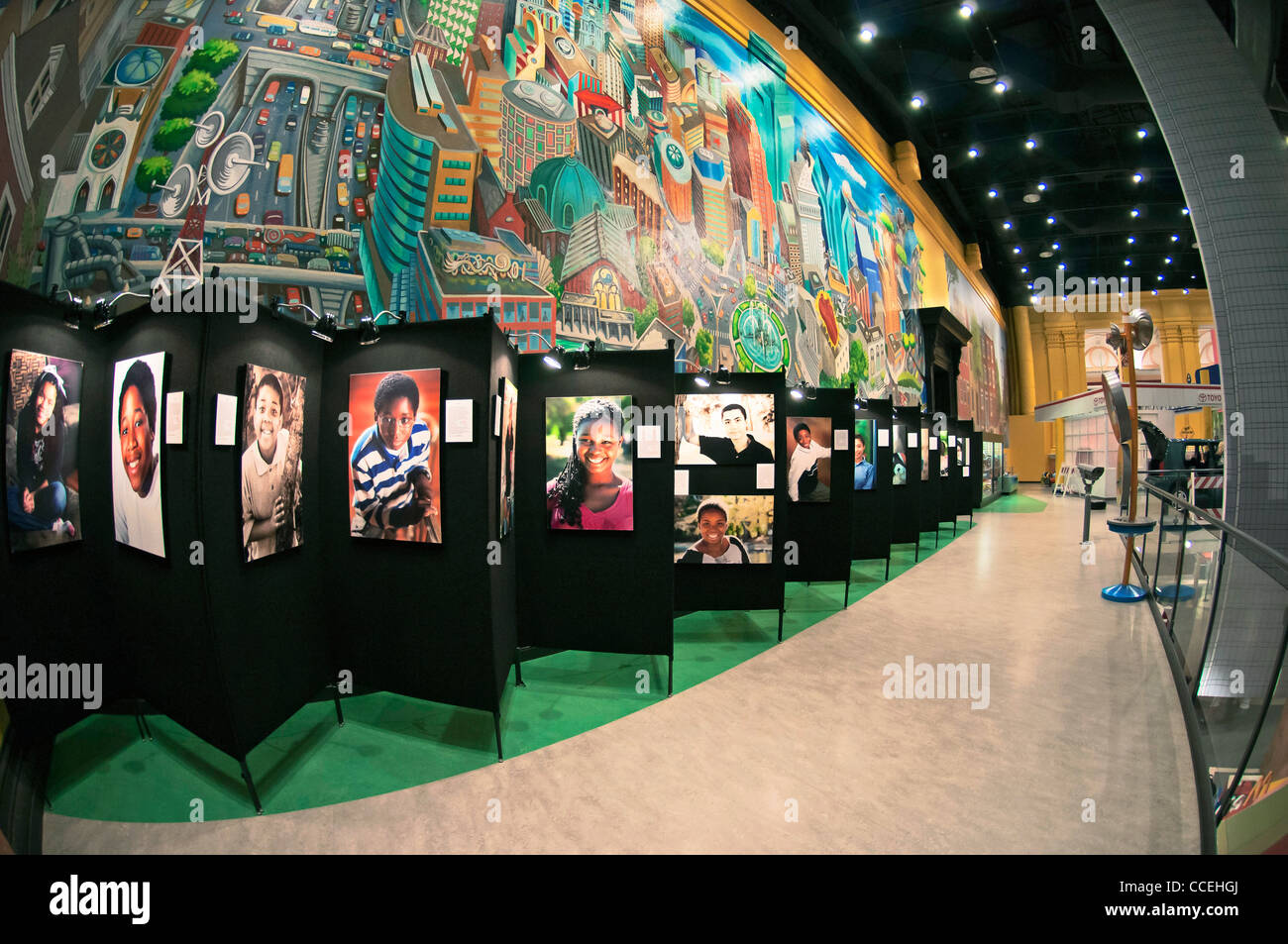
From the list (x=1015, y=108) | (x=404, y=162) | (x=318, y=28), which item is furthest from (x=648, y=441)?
(x=1015, y=108)

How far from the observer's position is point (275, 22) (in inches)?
157

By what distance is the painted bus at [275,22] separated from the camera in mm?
3951

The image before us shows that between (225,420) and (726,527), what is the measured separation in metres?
3.77

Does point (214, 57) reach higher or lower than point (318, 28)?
lower

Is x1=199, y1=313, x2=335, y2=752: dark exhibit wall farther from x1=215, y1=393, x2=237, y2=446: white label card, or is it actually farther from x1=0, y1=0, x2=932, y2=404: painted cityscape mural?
x1=0, y1=0, x2=932, y2=404: painted cityscape mural

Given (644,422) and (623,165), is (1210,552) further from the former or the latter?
(623,165)

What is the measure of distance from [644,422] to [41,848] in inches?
151

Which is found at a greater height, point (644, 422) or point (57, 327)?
point (57, 327)

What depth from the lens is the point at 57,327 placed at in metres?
2.79

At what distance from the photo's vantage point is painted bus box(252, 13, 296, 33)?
3951 millimetres

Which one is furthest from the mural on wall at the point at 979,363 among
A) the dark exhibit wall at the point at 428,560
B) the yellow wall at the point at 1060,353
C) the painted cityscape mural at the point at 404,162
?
the dark exhibit wall at the point at 428,560

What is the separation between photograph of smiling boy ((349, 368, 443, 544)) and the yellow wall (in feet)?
112

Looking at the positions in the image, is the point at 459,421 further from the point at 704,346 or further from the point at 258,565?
the point at 704,346

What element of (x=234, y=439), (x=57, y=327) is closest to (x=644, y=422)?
(x=234, y=439)
